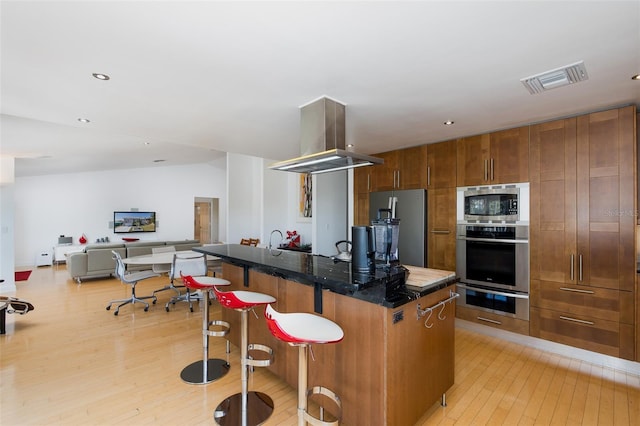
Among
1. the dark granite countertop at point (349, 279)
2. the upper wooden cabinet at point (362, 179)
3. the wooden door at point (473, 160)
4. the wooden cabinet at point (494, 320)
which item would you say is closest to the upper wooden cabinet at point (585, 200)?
the wooden door at point (473, 160)

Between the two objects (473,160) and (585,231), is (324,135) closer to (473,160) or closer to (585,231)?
(473,160)

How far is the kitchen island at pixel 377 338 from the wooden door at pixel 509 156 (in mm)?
1803

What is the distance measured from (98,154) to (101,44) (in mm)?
5694

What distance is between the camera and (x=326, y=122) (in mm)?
2432

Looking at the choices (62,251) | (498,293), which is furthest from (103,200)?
(498,293)

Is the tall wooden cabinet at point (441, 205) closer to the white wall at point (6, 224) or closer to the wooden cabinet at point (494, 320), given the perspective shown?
the wooden cabinet at point (494, 320)

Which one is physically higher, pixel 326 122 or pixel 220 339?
pixel 326 122

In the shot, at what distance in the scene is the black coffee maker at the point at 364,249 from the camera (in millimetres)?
1942

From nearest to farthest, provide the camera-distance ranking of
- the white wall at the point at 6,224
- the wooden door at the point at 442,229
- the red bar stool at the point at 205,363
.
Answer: the red bar stool at the point at 205,363, the wooden door at the point at 442,229, the white wall at the point at 6,224

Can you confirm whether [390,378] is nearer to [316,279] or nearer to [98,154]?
[316,279]

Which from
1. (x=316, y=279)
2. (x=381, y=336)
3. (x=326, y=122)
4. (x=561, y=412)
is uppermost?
(x=326, y=122)

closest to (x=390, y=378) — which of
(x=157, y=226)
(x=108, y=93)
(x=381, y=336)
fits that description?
(x=381, y=336)

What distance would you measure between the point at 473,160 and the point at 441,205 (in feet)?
2.18

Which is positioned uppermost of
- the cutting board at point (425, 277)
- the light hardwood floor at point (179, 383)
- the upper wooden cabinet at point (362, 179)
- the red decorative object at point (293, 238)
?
the upper wooden cabinet at point (362, 179)
